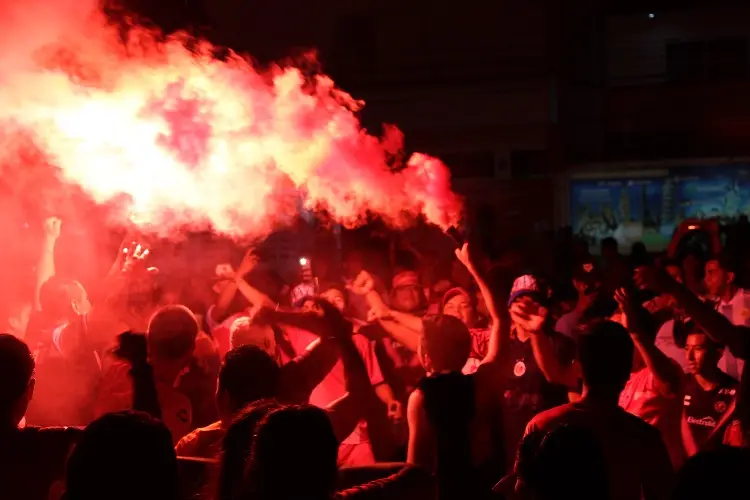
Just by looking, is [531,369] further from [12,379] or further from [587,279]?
[12,379]

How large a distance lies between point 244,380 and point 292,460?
4.64 ft

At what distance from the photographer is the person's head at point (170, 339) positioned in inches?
198

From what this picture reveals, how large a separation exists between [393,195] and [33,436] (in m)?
4.35

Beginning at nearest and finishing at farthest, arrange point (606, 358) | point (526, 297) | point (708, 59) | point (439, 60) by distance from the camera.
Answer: point (606, 358), point (526, 297), point (439, 60), point (708, 59)

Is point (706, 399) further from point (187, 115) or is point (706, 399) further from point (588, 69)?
point (588, 69)

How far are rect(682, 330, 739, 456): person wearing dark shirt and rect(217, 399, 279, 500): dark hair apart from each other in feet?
10.4

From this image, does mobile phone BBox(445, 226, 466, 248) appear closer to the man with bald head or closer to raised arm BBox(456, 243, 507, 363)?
raised arm BBox(456, 243, 507, 363)

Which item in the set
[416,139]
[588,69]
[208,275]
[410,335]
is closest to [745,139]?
[588,69]

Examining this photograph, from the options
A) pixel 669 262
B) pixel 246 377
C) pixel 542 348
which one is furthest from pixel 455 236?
pixel 669 262

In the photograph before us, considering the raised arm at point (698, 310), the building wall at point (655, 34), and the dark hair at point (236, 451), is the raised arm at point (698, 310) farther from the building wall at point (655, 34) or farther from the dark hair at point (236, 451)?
the building wall at point (655, 34)

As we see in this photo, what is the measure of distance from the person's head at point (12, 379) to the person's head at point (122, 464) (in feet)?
3.67

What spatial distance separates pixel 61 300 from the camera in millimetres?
6898

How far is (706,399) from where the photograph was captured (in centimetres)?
547

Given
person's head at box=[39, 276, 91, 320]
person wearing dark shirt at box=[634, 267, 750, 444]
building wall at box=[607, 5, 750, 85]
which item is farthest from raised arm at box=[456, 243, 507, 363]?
building wall at box=[607, 5, 750, 85]
